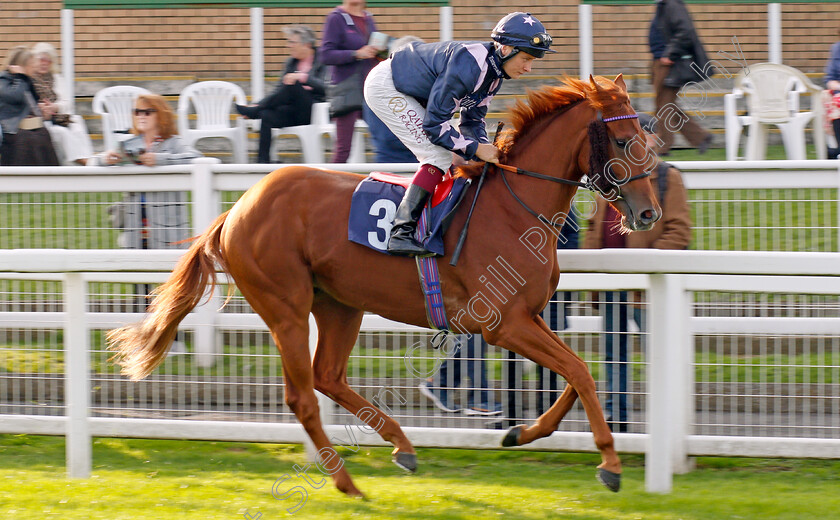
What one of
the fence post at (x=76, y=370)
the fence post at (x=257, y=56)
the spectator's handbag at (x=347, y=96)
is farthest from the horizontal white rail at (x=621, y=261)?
the fence post at (x=257, y=56)

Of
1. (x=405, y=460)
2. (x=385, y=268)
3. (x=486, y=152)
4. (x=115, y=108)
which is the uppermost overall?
(x=115, y=108)

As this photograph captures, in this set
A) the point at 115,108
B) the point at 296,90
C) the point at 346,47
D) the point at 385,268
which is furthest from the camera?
the point at 115,108

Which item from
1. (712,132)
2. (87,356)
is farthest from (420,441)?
(712,132)

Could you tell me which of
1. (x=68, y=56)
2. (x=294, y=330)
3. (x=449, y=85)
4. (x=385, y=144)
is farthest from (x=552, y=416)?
(x=68, y=56)

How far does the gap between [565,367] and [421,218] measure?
87 centimetres

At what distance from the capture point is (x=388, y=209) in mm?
4555

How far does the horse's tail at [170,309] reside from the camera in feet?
15.6

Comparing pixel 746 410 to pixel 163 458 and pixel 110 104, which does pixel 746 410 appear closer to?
pixel 163 458

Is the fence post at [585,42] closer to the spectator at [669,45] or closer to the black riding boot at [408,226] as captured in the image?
the spectator at [669,45]

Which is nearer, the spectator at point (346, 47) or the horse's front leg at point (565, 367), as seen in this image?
the horse's front leg at point (565, 367)

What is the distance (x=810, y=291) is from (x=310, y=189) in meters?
2.18

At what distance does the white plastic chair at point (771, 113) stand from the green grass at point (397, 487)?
4.64m

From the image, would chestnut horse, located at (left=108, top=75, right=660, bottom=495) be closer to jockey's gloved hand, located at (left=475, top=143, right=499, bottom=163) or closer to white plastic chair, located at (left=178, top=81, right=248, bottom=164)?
jockey's gloved hand, located at (left=475, top=143, right=499, bottom=163)

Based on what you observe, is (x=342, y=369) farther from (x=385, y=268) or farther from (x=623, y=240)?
(x=623, y=240)
